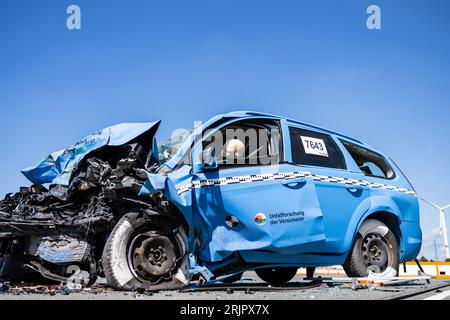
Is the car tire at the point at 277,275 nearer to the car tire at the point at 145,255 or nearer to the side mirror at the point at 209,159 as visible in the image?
the car tire at the point at 145,255

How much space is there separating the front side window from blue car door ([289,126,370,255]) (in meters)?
0.25

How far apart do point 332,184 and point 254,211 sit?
1.16 m

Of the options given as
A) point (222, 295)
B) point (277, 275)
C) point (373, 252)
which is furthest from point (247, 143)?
point (277, 275)

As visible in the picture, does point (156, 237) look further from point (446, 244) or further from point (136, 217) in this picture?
point (446, 244)

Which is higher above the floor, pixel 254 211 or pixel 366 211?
pixel 254 211

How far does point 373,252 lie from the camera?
627 cm

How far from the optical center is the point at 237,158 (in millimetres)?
5484

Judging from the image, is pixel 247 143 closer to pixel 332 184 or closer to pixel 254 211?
pixel 254 211

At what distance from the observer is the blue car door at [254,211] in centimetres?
515

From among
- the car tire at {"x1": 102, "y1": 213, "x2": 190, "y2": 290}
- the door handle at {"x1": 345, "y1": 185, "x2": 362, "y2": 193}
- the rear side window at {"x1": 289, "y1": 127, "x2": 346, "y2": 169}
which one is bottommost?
the car tire at {"x1": 102, "y1": 213, "x2": 190, "y2": 290}

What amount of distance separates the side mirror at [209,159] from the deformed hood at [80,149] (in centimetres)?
83

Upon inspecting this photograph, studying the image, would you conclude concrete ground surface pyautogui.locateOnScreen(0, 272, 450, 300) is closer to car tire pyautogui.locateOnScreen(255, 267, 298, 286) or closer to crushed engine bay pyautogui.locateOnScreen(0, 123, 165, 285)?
crushed engine bay pyautogui.locateOnScreen(0, 123, 165, 285)

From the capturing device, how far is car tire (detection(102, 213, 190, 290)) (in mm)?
4910

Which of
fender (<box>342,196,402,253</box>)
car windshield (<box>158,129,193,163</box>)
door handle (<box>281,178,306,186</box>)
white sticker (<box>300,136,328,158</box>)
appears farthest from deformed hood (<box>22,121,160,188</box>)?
fender (<box>342,196,402,253</box>)
